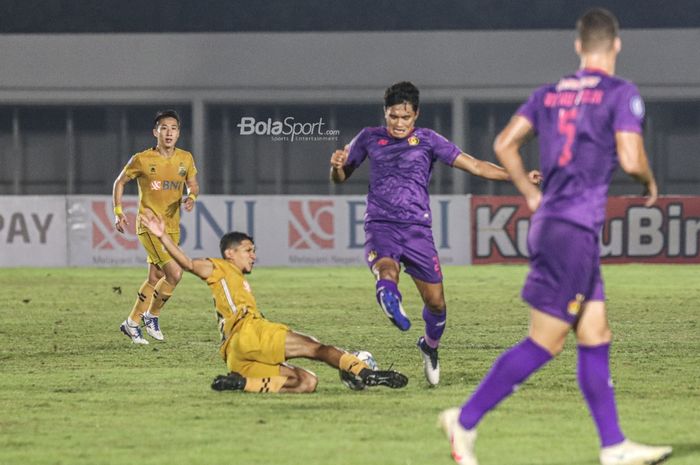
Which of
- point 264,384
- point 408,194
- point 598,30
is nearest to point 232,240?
point 264,384

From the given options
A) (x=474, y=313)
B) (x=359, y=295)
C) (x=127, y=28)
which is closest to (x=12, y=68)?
(x=127, y=28)

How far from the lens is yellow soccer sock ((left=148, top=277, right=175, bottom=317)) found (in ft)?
42.0

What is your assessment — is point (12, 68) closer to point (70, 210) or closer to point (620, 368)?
point (70, 210)

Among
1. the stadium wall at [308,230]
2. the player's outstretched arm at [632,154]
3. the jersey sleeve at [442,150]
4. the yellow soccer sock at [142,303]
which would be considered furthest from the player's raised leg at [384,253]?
the stadium wall at [308,230]

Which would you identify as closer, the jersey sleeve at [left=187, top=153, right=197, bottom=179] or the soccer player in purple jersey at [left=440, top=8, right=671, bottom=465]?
the soccer player in purple jersey at [left=440, top=8, right=671, bottom=465]

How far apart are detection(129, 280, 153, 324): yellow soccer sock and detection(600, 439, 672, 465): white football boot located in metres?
7.03

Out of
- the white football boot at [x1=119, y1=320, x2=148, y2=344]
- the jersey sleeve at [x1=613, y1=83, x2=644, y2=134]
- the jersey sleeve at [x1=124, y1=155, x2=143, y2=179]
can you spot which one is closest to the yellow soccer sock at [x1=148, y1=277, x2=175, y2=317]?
the white football boot at [x1=119, y1=320, x2=148, y2=344]

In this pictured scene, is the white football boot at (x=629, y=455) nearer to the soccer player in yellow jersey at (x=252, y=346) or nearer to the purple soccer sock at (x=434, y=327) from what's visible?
the soccer player in yellow jersey at (x=252, y=346)

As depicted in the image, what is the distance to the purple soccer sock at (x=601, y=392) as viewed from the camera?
6016mm

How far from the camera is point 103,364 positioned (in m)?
10.7

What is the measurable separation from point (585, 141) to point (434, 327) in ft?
11.7

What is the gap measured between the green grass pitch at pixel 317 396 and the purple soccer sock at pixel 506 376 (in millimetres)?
380

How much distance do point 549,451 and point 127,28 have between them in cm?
3118

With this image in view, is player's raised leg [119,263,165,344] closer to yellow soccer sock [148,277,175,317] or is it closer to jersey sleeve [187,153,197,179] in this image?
yellow soccer sock [148,277,175,317]
